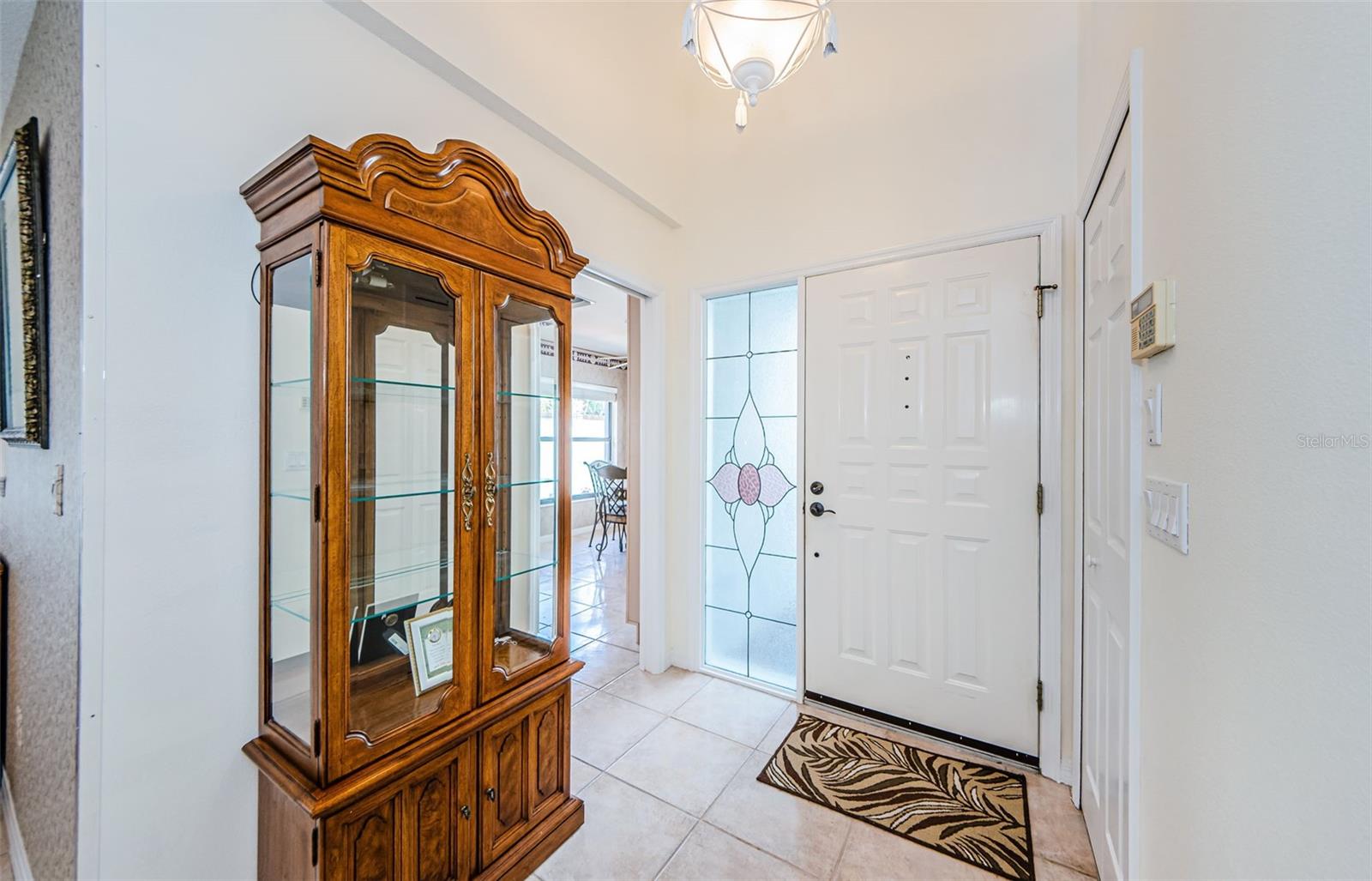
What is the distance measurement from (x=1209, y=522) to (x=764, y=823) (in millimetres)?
1631

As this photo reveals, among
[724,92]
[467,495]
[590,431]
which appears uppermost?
[724,92]

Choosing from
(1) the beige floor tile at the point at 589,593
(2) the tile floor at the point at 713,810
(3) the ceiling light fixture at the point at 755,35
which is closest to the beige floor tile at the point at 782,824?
(2) the tile floor at the point at 713,810

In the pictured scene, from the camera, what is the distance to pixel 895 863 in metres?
1.60

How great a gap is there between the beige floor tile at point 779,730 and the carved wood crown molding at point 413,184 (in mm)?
2156

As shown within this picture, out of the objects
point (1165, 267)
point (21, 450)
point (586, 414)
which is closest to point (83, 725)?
point (21, 450)

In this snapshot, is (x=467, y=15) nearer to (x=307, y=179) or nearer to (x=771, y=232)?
(x=307, y=179)

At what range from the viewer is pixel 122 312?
1.13 m

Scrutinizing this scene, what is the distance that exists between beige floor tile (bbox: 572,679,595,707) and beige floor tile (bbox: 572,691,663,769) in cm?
3

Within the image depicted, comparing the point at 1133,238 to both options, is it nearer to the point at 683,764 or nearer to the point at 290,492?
the point at 290,492

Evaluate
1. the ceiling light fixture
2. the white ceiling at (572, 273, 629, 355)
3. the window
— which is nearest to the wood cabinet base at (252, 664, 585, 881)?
the ceiling light fixture

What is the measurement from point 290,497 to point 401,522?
26 cm

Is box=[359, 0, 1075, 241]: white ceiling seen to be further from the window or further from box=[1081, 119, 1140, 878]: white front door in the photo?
the window

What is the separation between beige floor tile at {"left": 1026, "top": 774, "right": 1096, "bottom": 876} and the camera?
1.61 meters

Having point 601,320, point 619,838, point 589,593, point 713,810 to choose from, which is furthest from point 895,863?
point 601,320
